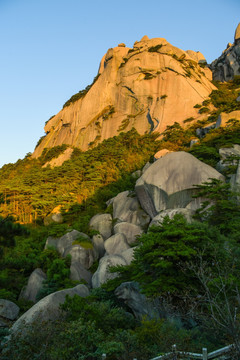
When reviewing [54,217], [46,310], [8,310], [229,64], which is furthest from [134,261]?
[229,64]

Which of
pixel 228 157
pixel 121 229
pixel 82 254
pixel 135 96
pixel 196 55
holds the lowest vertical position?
pixel 82 254

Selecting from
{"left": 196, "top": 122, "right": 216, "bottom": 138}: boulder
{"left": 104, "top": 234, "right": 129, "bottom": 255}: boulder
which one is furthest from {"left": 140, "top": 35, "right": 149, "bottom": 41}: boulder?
{"left": 104, "top": 234, "right": 129, "bottom": 255}: boulder

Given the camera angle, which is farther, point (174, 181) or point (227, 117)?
point (227, 117)

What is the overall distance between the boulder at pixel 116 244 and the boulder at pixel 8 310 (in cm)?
665

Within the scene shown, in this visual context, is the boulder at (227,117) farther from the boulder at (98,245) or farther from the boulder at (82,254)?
the boulder at (82,254)

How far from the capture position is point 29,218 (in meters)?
30.6

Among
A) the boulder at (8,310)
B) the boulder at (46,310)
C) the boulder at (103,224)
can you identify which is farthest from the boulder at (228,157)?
the boulder at (8,310)

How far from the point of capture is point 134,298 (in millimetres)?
12023

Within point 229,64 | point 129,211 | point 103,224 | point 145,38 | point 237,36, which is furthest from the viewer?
point 237,36

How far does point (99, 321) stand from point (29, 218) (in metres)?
23.3

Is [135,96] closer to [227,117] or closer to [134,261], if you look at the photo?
[227,117]

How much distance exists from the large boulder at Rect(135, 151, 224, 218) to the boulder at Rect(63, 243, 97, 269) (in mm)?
5091

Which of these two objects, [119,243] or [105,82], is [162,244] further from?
[105,82]

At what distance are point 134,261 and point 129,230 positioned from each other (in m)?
9.41
